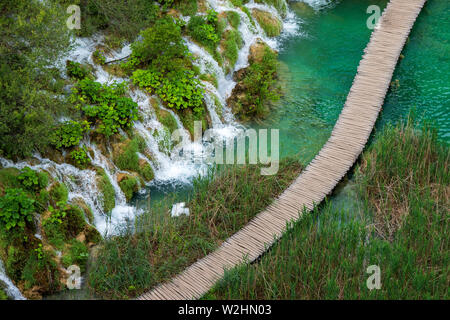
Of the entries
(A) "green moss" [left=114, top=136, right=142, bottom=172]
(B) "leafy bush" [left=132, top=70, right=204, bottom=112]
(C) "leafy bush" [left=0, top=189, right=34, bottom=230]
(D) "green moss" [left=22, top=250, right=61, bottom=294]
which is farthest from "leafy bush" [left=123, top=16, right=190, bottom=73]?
(D) "green moss" [left=22, top=250, right=61, bottom=294]

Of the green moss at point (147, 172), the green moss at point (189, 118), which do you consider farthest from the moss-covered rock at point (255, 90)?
the green moss at point (147, 172)

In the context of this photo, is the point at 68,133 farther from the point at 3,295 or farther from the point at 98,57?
the point at 3,295

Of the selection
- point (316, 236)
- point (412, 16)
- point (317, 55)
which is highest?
point (412, 16)

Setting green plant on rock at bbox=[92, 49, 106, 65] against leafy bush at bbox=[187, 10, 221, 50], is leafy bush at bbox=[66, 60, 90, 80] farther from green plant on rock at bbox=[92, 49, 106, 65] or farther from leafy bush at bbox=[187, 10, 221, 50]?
leafy bush at bbox=[187, 10, 221, 50]

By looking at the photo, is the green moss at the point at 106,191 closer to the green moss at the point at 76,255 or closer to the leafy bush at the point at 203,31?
the green moss at the point at 76,255
